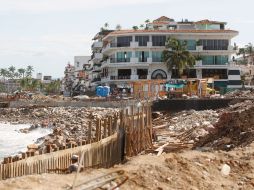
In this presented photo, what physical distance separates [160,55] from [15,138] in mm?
38722

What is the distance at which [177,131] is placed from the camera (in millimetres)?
34594

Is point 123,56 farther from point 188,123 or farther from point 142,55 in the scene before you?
point 188,123

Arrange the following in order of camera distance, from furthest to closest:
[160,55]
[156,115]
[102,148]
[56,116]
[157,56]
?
[157,56] < [160,55] < [56,116] < [156,115] < [102,148]

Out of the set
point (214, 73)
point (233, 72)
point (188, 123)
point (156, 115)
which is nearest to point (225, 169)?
point (188, 123)

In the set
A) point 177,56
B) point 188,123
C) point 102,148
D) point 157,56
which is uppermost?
point 157,56

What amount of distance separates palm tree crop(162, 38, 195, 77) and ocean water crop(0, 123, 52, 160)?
96.9 feet

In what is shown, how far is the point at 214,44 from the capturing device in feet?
268

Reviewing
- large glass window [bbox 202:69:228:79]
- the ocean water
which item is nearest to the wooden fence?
the ocean water

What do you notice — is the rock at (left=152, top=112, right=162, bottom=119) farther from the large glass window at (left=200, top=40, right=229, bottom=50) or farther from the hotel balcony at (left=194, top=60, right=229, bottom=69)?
the large glass window at (left=200, top=40, right=229, bottom=50)

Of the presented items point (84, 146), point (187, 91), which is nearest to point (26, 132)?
point (187, 91)

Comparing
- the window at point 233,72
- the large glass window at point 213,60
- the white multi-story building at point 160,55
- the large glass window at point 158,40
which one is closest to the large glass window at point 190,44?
the white multi-story building at point 160,55

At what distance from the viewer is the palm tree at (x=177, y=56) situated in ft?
255

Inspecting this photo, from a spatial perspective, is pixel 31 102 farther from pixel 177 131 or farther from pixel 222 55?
pixel 177 131

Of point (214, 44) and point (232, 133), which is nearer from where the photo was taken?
point (232, 133)
